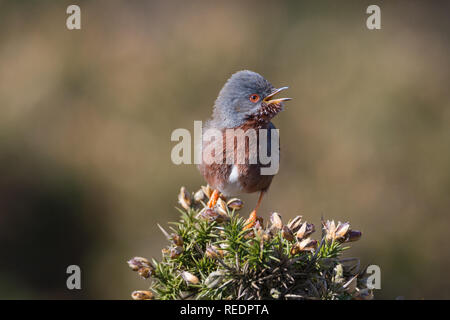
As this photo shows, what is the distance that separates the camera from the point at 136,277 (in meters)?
7.05

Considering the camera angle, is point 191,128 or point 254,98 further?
point 191,128

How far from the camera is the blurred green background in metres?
7.14

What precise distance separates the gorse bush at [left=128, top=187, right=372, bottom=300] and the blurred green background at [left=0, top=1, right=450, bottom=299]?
4.36 m

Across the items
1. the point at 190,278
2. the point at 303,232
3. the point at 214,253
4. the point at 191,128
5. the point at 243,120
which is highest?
the point at 243,120

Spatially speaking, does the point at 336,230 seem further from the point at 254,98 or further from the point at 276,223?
the point at 254,98

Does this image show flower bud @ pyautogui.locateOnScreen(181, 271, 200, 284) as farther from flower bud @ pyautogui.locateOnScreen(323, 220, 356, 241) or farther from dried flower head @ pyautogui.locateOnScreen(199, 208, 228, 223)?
flower bud @ pyautogui.locateOnScreen(323, 220, 356, 241)

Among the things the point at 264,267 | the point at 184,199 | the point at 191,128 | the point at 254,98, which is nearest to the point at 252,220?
the point at 184,199

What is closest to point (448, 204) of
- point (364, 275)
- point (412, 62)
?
point (412, 62)

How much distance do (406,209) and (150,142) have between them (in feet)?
13.4

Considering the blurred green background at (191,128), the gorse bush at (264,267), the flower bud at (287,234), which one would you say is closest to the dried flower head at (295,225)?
the gorse bush at (264,267)

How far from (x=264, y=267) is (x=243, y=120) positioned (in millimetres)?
1639

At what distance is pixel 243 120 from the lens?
3727 millimetres
